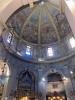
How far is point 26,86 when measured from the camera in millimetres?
15820

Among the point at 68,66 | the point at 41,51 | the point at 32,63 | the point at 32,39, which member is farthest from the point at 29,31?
the point at 68,66

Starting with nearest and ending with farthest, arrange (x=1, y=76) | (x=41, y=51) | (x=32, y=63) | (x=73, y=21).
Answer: (x=73, y=21)
(x=1, y=76)
(x=32, y=63)
(x=41, y=51)

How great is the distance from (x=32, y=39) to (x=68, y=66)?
6592 mm

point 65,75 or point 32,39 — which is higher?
point 32,39

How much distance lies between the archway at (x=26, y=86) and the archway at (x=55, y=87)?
1.86 metres

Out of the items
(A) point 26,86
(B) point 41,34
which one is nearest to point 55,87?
(A) point 26,86

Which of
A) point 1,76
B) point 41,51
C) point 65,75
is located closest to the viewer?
point 1,76

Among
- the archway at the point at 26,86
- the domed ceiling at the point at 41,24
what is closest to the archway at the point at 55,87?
the archway at the point at 26,86

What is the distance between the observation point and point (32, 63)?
17.5 meters

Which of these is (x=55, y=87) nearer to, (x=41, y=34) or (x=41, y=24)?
(x=41, y=34)

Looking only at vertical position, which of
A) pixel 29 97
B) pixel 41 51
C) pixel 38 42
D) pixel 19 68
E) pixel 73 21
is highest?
pixel 38 42

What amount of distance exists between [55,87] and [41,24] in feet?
29.6

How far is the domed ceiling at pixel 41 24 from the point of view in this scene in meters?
19.1

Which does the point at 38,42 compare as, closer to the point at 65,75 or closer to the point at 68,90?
the point at 65,75
